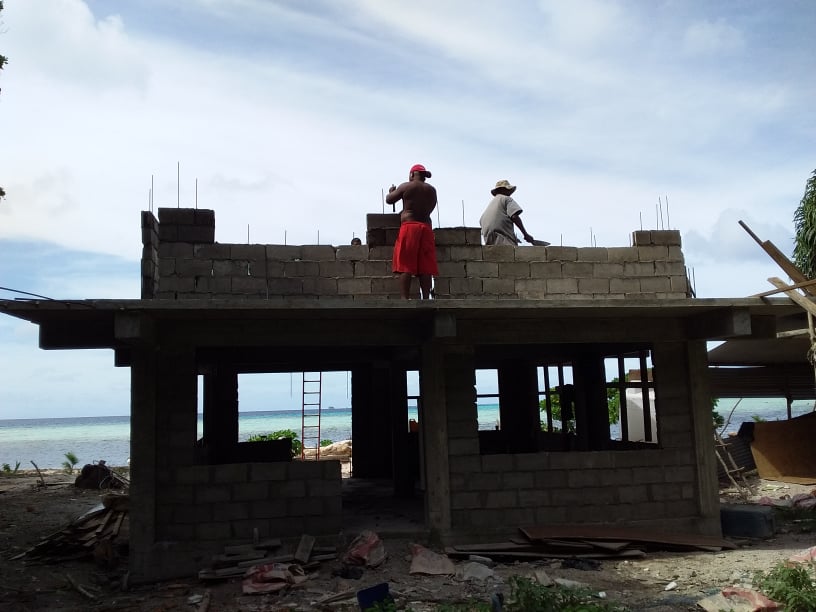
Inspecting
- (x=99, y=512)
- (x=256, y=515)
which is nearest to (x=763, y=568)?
(x=256, y=515)

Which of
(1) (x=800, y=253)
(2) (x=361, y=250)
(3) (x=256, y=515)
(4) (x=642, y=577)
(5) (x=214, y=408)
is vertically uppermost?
(1) (x=800, y=253)

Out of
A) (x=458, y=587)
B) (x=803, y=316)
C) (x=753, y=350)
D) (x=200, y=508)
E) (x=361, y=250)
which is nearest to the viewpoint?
(x=458, y=587)

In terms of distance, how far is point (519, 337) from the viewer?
9.21 metres

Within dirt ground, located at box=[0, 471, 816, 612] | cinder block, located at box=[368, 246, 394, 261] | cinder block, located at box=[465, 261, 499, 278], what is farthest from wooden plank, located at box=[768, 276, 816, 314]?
cinder block, located at box=[368, 246, 394, 261]

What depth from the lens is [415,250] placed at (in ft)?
28.2

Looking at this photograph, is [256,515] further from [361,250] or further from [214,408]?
[214,408]

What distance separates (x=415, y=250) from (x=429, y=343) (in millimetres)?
1183

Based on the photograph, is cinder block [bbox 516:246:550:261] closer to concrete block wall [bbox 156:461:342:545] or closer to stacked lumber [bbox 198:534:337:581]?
concrete block wall [bbox 156:461:342:545]

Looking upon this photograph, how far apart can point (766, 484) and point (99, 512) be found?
11771 millimetres

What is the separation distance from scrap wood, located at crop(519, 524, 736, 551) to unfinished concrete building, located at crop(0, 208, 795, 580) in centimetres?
15

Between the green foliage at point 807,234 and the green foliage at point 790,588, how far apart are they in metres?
14.5

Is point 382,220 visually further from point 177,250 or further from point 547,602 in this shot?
point 547,602

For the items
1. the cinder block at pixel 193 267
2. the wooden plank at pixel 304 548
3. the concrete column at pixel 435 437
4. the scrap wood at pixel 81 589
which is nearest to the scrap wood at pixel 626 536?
the concrete column at pixel 435 437

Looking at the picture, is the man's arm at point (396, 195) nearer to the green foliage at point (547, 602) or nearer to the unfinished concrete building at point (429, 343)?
the unfinished concrete building at point (429, 343)
